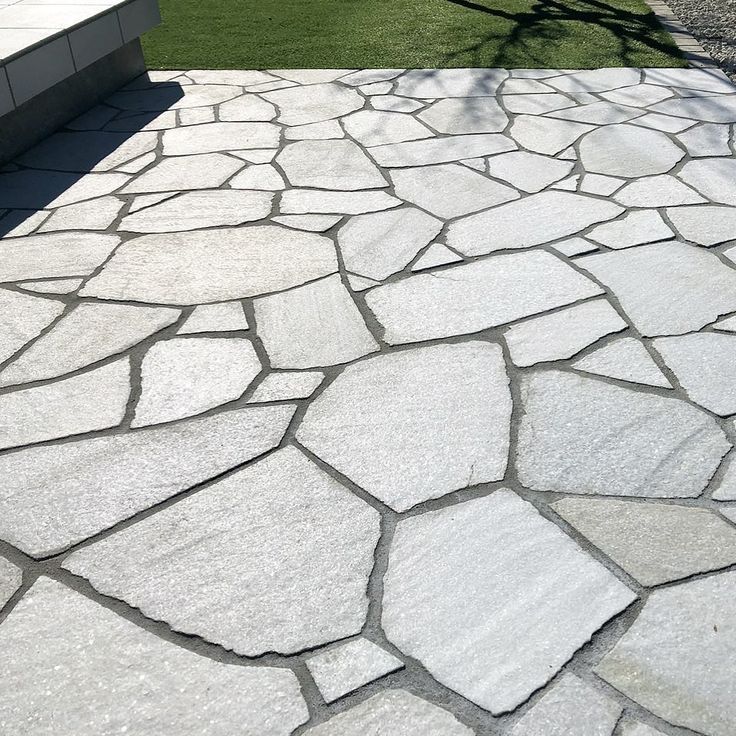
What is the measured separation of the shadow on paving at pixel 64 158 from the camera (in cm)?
470

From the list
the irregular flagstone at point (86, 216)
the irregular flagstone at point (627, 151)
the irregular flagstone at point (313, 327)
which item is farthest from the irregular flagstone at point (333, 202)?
the irregular flagstone at point (627, 151)

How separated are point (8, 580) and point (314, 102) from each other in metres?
4.54

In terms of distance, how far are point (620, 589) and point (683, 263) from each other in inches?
80.6

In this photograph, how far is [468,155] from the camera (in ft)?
16.6

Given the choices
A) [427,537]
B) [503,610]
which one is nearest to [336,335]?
[427,537]

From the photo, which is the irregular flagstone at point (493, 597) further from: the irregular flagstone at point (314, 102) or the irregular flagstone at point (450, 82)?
the irregular flagstone at point (450, 82)

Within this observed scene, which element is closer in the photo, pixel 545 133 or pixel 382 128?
pixel 545 133

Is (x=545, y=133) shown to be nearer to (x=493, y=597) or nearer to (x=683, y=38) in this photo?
(x=683, y=38)

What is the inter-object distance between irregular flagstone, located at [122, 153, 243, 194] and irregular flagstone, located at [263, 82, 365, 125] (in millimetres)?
775

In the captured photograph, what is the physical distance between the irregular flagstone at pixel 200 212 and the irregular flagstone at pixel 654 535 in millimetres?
2624

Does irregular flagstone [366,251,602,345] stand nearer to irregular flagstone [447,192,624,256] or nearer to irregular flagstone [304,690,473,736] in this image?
irregular flagstone [447,192,624,256]

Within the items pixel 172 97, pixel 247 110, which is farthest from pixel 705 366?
pixel 172 97

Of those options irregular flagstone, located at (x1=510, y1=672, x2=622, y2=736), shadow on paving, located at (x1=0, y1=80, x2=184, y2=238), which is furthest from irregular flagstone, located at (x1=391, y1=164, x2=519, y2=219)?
irregular flagstone, located at (x1=510, y1=672, x2=622, y2=736)

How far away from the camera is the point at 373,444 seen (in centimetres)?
276
